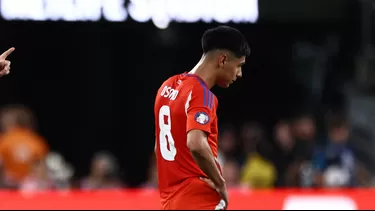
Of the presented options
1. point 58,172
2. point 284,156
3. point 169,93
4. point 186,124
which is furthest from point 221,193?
point 58,172

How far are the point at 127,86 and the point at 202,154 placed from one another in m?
8.61

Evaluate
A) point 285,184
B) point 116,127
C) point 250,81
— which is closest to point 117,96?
point 116,127

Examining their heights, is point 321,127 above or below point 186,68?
below

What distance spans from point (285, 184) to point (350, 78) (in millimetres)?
3141

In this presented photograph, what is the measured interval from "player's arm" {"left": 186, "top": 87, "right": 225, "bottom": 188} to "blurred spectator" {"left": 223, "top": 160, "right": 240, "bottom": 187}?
4806 mm

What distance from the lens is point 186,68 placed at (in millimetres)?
12617

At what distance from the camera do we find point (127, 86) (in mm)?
13297

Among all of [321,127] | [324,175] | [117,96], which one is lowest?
[324,175]

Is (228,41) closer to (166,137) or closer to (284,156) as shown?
(166,137)

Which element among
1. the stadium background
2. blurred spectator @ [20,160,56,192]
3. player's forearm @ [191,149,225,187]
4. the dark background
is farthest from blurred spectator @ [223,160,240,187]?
player's forearm @ [191,149,225,187]

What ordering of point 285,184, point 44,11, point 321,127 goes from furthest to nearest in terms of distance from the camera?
point 321,127
point 285,184
point 44,11

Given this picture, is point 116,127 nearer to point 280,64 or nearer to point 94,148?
point 94,148

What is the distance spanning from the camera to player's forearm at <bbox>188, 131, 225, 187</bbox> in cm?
475

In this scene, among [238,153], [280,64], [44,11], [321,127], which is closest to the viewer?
[44,11]
